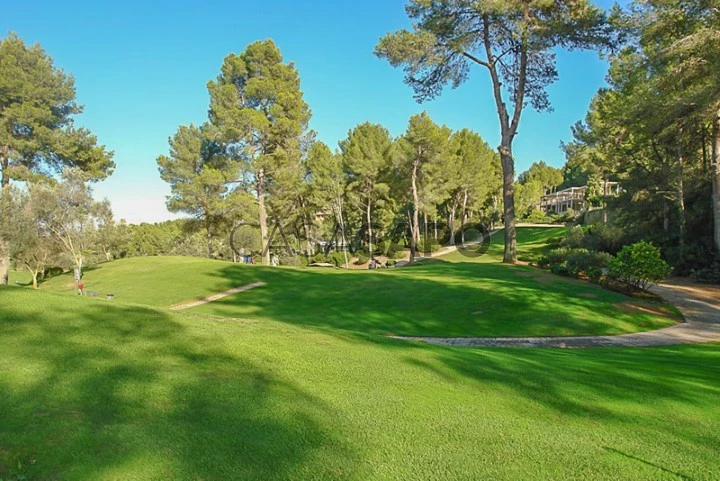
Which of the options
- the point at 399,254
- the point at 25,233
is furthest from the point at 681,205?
the point at 25,233

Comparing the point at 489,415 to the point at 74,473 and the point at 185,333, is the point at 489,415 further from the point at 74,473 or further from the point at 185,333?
the point at 185,333

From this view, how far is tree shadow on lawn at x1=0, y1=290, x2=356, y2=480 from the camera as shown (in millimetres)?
2160

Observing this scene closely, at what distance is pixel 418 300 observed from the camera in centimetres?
1228

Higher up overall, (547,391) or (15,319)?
(15,319)

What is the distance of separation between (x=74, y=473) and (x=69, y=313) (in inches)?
108

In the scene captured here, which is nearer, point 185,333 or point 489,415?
point 489,415

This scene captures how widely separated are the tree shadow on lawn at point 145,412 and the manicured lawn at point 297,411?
1cm

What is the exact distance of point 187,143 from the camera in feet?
109

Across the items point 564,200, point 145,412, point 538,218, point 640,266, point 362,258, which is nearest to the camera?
point 145,412

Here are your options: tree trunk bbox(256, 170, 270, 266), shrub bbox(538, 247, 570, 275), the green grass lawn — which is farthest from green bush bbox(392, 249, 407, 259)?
shrub bbox(538, 247, 570, 275)

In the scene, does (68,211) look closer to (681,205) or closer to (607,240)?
(607,240)

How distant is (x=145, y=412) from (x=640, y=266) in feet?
44.5

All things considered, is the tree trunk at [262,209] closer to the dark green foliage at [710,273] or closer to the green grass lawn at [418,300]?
the green grass lawn at [418,300]

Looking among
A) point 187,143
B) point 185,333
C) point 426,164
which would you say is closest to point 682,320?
point 185,333
